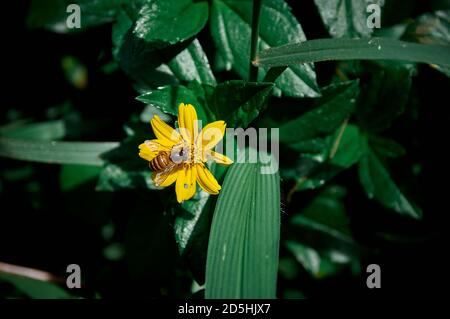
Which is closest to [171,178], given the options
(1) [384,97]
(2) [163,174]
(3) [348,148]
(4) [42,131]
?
(2) [163,174]

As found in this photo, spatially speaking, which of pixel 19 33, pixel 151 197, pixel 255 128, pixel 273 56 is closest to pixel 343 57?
pixel 273 56

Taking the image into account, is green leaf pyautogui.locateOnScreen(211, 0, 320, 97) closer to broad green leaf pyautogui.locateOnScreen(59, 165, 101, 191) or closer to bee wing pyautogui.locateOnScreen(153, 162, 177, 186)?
bee wing pyautogui.locateOnScreen(153, 162, 177, 186)

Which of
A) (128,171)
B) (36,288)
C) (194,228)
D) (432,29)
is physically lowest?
(36,288)

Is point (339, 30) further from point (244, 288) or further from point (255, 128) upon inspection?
point (244, 288)

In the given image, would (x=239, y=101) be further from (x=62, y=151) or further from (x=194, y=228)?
(x=62, y=151)

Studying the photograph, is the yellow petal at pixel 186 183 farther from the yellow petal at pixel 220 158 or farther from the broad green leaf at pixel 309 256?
the broad green leaf at pixel 309 256
